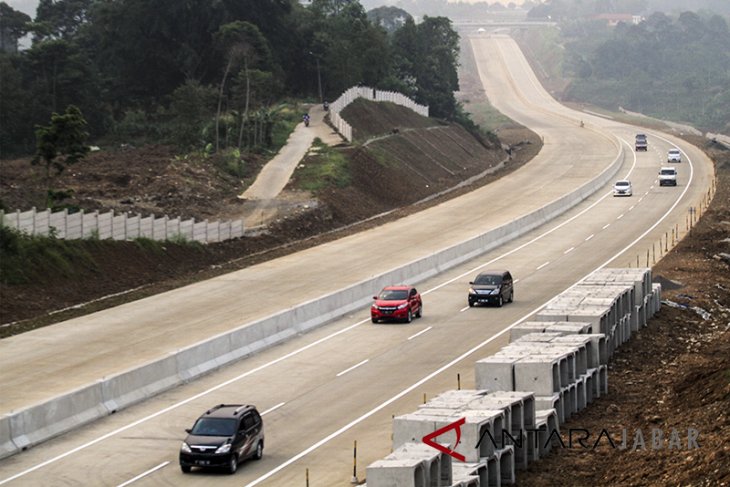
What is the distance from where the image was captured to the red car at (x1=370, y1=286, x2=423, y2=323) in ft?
178

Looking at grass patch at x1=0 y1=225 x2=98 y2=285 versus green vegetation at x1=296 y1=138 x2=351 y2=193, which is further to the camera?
green vegetation at x1=296 y1=138 x2=351 y2=193

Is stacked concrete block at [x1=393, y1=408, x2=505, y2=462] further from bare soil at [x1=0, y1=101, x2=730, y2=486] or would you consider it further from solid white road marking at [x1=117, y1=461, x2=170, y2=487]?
solid white road marking at [x1=117, y1=461, x2=170, y2=487]

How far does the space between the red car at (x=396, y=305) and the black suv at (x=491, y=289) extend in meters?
3.11

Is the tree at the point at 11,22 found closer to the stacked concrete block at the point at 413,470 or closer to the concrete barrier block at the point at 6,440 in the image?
the concrete barrier block at the point at 6,440

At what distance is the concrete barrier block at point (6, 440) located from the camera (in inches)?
1363

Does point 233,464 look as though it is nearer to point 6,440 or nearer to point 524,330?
point 6,440

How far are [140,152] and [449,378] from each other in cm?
5489

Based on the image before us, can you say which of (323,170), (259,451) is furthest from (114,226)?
(259,451)

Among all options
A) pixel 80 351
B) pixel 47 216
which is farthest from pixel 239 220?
pixel 80 351

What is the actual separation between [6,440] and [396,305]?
22231 mm

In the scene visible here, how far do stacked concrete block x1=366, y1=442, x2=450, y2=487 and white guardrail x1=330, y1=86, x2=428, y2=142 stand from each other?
80.8 m

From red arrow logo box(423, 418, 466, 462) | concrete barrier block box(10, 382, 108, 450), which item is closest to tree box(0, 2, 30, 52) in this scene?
concrete barrier block box(10, 382, 108, 450)

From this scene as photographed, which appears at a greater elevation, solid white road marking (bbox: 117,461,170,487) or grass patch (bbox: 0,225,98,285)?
grass patch (bbox: 0,225,98,285)

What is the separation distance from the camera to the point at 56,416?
36.9 meters
